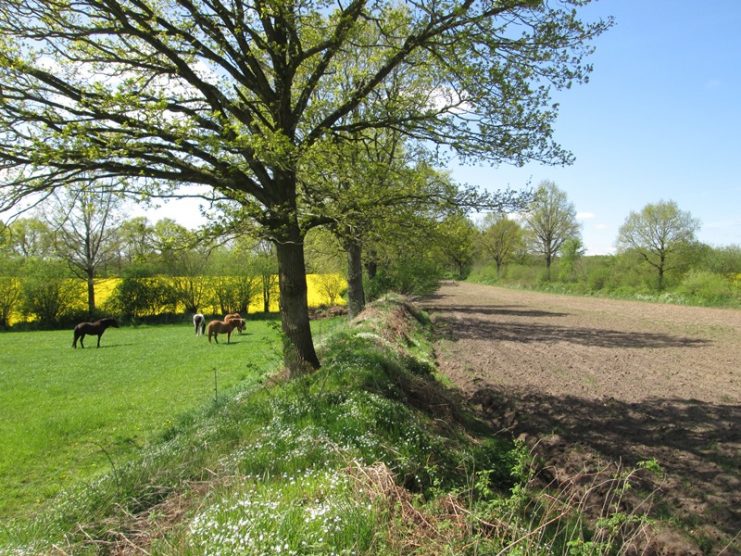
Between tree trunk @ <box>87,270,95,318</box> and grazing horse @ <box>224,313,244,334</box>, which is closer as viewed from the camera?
grazing horse @ <box>224,313,244,334</box>

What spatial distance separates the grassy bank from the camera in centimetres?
298

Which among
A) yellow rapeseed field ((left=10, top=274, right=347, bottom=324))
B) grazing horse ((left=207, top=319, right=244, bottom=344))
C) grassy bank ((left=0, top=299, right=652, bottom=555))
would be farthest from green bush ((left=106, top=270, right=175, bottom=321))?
grassy bank ((left=0, top=299, right=652, bottom=555))

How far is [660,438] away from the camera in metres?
7.21

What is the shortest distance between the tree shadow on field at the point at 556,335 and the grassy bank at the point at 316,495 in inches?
486

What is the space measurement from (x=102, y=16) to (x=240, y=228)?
342 cm

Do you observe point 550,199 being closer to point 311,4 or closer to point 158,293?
point 158,293

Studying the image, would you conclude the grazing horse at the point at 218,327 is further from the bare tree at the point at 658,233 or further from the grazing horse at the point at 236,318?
the bare tree at the point at 658,233

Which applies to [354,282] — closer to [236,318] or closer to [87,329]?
[236,318]

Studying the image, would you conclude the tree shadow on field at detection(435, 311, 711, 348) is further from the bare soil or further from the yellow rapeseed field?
the yellow rapeseed field

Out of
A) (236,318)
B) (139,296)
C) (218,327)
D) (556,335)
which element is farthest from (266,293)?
(556,335)

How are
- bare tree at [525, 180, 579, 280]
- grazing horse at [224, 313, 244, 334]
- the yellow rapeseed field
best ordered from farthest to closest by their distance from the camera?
bare tree at [525, 180, 579, 280], the yellow rapeseed field, grazing horse at [224, 313, 244, 334]

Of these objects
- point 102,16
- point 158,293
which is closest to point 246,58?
point 102,16

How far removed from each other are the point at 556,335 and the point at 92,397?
54.8 ft

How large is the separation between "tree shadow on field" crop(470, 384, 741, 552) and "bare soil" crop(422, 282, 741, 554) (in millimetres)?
14
